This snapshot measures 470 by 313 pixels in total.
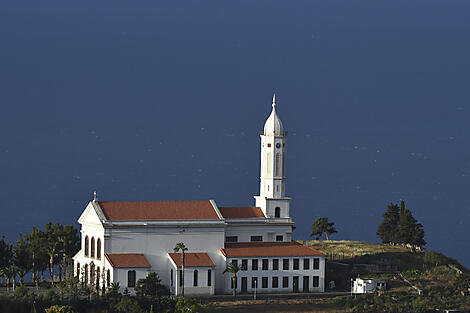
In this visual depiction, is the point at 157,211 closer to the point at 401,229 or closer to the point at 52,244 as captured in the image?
the point at 52,244

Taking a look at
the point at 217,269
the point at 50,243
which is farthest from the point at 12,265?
the point at 217,269

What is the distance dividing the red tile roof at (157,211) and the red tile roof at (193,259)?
283 centimetres

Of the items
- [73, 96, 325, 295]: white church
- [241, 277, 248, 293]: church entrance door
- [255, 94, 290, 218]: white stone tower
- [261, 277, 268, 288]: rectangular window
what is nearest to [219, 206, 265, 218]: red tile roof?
[73, 96, 325, 295]: white church

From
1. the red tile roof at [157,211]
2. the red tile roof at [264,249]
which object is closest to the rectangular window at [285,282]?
the red tile roof at [264,249]

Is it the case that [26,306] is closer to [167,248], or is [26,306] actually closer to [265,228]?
[167,248]

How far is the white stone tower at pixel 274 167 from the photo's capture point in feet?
322

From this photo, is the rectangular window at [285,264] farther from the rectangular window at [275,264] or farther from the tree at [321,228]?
the tree at [321,228]

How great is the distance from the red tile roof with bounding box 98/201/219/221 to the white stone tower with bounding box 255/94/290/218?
21.2ft

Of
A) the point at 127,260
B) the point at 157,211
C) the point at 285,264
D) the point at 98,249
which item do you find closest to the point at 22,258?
the point at 98,249

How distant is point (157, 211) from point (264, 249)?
8.67 meters

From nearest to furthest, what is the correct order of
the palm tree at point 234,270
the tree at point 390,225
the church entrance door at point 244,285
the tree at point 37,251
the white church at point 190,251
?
the white church at point 190,251 < the palm tree at point 234,270 < the church entrance door at point 244,285 < the tree at point 37,251 < the tree at point 390,225

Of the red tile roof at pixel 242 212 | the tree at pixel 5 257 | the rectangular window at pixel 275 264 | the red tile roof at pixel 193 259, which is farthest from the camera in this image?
the red tile roof at pixel 242 212

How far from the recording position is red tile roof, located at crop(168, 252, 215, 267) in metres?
89.6

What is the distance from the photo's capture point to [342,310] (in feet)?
285
